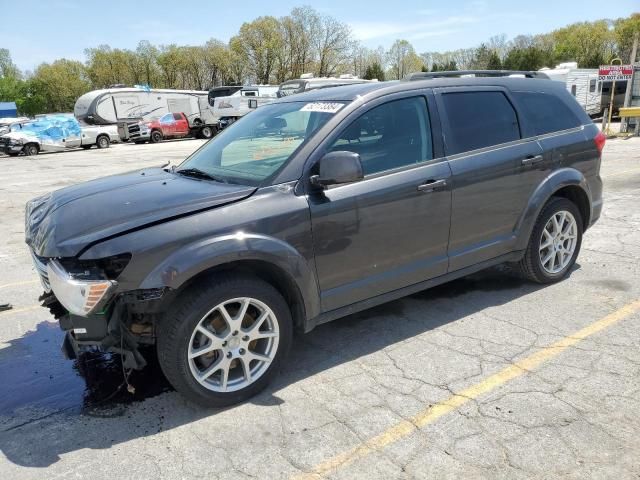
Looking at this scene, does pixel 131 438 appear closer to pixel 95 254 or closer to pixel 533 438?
pixel 95 254

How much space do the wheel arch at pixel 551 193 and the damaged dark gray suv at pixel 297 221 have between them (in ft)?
0.07

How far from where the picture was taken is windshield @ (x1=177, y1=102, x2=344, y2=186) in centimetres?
337

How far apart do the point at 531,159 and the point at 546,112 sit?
2.02 ft

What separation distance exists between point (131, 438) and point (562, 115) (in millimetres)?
4313

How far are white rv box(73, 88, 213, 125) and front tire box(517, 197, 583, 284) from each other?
3143 centimetres

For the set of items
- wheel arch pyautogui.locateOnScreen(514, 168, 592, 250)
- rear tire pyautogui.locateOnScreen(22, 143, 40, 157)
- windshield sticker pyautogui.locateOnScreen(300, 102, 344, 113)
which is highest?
windshield sticker pyautogui.locateOnScreen(300, 102, 344, 113)

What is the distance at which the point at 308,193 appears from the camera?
319 cm

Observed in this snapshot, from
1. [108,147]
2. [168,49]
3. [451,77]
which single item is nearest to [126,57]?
[168,49]

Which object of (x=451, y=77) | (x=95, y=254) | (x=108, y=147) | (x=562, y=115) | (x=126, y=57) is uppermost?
(x=126, y=57)

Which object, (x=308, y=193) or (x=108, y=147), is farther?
(x=108, y=147)

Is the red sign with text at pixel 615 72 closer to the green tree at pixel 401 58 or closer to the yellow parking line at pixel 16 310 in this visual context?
the yellow parking line at pixel 16 310

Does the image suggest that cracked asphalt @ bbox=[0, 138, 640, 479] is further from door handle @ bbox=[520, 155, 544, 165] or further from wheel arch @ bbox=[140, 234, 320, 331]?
door handle @ bbox=[520, 155, 544, 165]

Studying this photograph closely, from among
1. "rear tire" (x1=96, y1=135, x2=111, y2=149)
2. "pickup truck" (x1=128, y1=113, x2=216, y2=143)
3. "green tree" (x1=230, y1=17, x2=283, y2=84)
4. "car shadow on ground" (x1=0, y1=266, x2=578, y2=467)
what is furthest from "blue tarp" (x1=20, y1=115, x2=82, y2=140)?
"green tree" (x1=230, y1=17, x2=283, y2=84)

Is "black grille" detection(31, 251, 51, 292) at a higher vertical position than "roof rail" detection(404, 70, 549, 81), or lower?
lower
